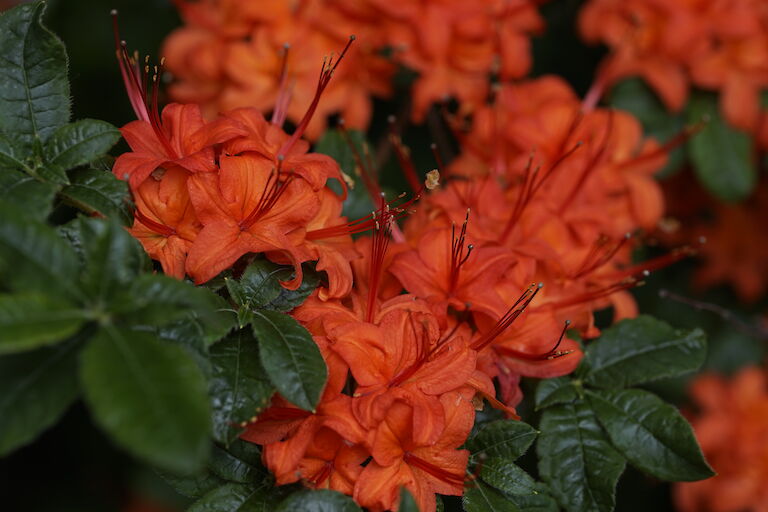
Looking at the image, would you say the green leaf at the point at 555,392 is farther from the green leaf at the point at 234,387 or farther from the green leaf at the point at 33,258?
the green leaf at the point at 33,258

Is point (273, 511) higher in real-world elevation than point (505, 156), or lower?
lower

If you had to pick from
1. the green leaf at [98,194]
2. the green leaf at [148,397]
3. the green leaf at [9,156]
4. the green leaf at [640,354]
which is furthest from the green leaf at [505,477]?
the green leaf at [9,156]

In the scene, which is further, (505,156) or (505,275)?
(505,156)

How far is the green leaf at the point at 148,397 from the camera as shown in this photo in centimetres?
73

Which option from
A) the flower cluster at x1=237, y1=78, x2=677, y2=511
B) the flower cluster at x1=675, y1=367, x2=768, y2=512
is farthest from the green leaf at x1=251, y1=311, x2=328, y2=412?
the flower cluster at x1=675, y1=367, x2=768, y2=512

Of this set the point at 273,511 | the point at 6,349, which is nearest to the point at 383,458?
the point at 273,511

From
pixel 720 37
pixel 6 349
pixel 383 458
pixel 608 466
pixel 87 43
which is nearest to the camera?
pixel 6 349

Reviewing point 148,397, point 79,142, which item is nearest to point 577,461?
point 148,397

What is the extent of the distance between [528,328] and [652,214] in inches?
24.7

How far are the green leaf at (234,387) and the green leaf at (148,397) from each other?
0.21 m

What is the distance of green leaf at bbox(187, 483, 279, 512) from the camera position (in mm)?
1133

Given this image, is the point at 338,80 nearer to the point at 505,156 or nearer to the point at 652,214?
the point at 505,156

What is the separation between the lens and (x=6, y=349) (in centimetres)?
78

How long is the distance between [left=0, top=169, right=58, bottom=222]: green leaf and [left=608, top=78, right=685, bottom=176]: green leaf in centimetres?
147
